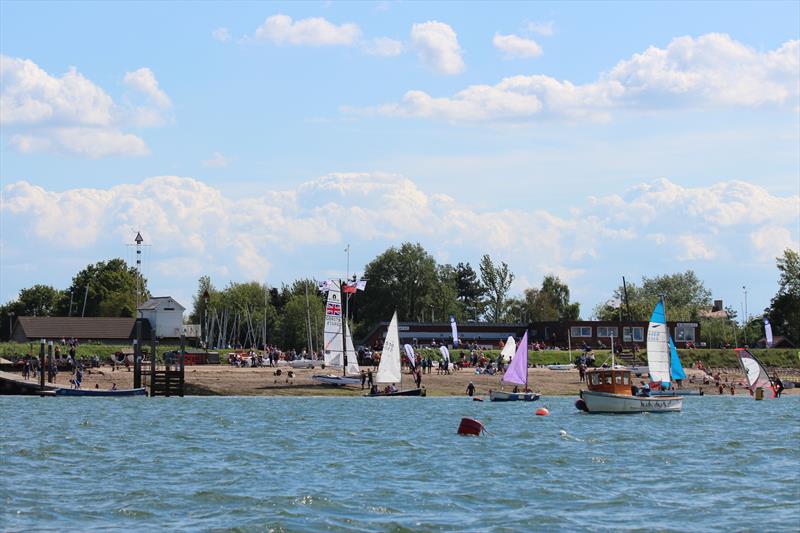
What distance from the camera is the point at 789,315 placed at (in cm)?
14188

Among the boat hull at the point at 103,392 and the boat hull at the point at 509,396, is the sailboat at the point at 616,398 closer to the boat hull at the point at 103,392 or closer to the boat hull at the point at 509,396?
the boat hull at the point at 509,396

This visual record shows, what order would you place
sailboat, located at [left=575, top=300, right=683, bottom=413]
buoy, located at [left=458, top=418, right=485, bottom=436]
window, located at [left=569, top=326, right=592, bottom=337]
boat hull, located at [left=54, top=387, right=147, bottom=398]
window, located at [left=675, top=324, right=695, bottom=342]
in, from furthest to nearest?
window, located at [left=675, top=324, right=695, bottom=342] < window, located at [left=569, top=326, right=592, bottom=337] < boat hull, located at [left=54, top=387, right=147, bottom=398] < sailboat, located at [left=575, top=300, right=683, bottom=413] < buoy, located at [left=458, top=418, right=485, bottom=436]

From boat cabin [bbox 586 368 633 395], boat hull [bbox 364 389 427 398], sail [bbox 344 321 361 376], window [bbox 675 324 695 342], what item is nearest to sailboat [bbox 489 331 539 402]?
boat hull [bbox 364 389 427 398]

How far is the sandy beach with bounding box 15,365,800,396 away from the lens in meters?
80.2

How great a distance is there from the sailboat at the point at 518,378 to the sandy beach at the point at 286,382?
4.36 m

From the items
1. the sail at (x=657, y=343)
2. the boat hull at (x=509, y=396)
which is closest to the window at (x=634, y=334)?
the boat hull at (x=509, y=396)

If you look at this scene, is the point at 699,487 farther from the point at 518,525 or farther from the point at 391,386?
the point at 391,386

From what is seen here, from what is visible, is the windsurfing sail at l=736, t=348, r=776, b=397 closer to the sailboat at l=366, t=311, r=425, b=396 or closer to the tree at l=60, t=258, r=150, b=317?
the sailboat at l=366, t=311, r=425, b=396

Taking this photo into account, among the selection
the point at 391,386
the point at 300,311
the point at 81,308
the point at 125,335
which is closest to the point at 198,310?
the point at 81,308

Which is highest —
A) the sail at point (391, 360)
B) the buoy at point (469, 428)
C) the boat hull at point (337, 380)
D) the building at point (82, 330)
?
the building at point (82, 330)

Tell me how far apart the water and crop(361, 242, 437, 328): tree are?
317ft

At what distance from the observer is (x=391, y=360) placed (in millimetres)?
79375

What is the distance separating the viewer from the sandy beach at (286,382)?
80.2 m

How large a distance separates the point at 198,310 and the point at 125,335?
188ft
